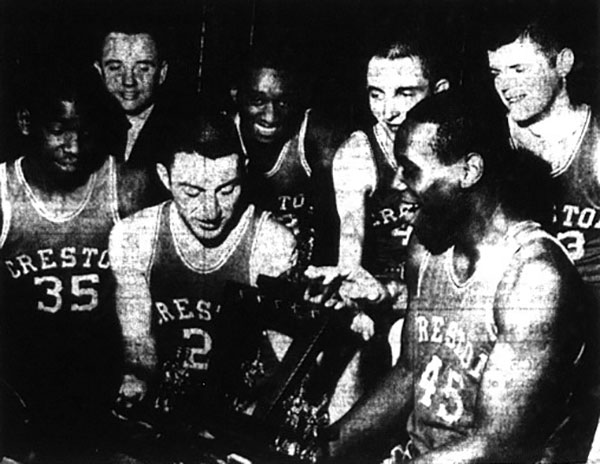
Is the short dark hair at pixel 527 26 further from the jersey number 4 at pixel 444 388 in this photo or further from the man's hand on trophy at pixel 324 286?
the jersey number 4 at pixel 444 388

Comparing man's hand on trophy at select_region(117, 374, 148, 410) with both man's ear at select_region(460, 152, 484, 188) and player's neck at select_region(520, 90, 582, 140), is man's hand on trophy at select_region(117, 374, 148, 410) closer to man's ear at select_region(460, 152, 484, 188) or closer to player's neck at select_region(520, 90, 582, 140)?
man's ear at select_region(460, 152, 484, 188)

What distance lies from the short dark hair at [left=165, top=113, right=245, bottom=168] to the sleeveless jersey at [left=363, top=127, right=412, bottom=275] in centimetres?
84

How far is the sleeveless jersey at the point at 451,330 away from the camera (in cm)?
852

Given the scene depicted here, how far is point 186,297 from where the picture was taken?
27.8 feet

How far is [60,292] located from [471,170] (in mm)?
2643

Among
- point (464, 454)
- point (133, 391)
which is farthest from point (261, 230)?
point (464, 454)

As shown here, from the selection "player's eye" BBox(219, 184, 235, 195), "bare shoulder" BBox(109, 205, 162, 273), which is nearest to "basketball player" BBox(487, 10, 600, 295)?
"player's eye" BBox(219, 184, 235, 195)

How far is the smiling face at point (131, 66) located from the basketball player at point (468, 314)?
155 cm

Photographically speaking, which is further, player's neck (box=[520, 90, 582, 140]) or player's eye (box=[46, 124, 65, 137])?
player's neck (box=[520, 90, 582, 140])

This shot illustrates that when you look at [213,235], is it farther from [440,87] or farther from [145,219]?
[440,87]

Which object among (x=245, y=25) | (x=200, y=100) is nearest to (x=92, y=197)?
(x=200, y=100)

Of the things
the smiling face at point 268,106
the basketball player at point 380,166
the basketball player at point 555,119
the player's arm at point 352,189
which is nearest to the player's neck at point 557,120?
the basketball player at point 555,119

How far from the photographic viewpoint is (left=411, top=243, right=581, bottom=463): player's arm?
28.0 ft

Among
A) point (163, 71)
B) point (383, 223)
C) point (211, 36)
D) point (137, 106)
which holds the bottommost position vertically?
point (383, 223)
